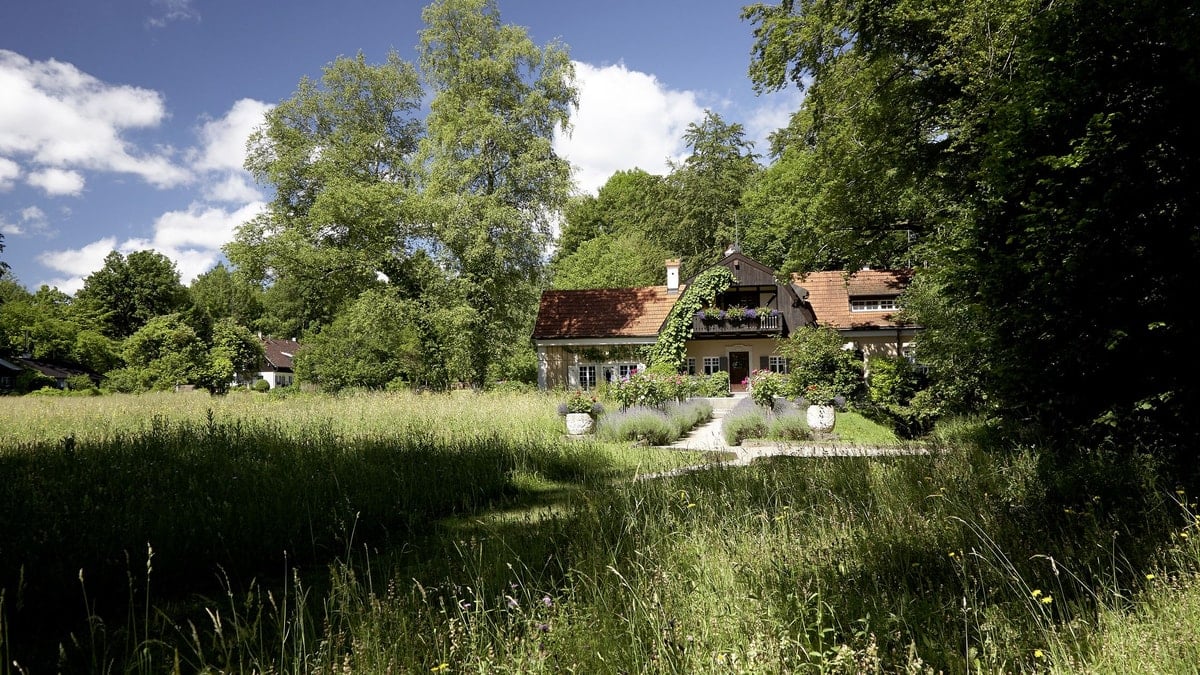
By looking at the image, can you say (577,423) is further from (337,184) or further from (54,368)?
(54,368)

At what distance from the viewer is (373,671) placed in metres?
2.30

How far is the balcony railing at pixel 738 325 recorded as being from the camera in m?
26.5

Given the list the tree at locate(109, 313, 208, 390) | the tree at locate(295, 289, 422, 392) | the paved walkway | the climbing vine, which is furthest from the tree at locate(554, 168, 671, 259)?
the paved walkway

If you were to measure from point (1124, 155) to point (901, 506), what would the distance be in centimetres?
404

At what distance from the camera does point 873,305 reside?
2812 cm

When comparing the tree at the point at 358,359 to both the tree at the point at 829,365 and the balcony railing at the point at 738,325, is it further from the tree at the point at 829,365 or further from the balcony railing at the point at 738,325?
the tree at the point at 829,365

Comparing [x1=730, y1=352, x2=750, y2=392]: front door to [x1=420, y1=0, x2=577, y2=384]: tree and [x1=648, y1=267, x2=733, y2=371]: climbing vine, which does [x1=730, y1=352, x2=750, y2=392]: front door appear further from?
[x1=420, y1=0, x2=577, y2=384]: tree

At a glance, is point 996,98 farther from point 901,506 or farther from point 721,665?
point 721,665

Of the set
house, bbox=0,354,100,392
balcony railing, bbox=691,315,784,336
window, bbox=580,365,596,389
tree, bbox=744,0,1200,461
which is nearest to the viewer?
tree, bbox=744,0,1200,461

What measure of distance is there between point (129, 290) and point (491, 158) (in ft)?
118

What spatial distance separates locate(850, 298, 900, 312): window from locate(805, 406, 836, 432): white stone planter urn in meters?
17.7

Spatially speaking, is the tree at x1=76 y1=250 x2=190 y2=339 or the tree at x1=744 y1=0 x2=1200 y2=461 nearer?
the tree at x1=744 y1=0 x2=1200 y2=461

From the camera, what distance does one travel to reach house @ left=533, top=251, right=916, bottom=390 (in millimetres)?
26859

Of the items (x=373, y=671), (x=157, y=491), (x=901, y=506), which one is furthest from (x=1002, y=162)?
(x=157, y=491)
